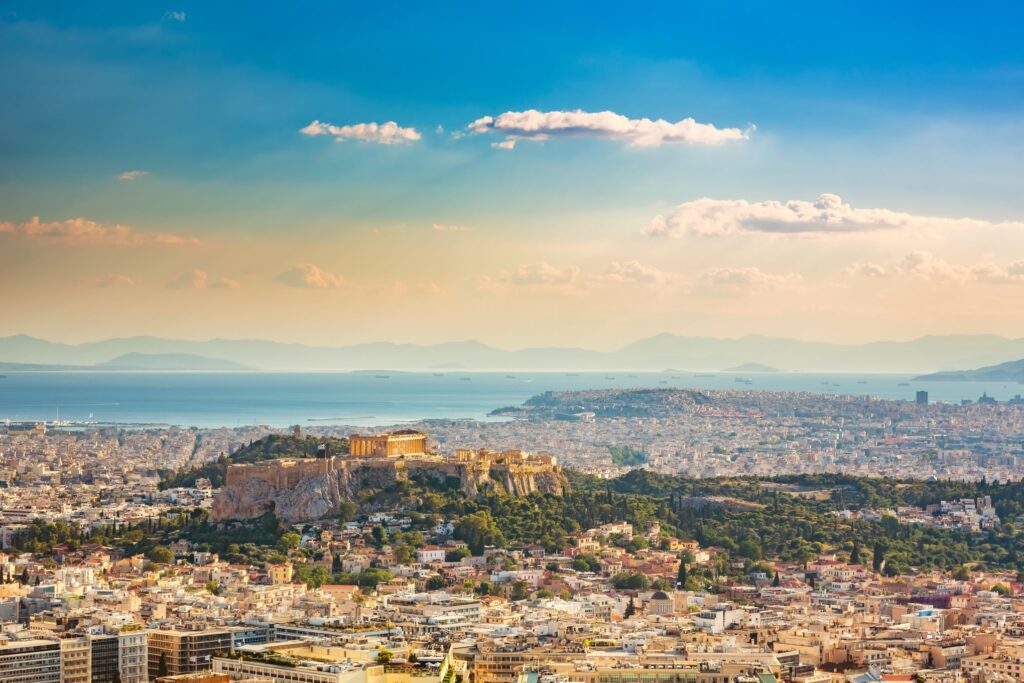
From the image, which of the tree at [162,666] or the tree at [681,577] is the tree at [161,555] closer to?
the tree at [681,577]

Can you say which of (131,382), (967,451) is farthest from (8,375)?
(967,451)

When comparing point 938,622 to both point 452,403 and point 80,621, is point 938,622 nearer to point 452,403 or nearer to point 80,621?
point 80,621

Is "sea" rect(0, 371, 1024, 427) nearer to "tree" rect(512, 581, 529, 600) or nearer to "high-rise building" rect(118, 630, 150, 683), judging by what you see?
"tree" rect(512, 581, 529, 600)

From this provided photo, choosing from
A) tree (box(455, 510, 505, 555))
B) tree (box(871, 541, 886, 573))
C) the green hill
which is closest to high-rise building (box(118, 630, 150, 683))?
tree (box(455, 510, 505, 555))

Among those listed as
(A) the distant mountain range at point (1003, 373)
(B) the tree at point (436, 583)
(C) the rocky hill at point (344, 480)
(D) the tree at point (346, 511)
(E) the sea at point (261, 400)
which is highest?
(A) the distant mountain range at point (1003, 373)

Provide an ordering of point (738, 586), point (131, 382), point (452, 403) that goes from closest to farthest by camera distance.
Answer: point (738, 586) < point (452, 403) < point (131, 382)

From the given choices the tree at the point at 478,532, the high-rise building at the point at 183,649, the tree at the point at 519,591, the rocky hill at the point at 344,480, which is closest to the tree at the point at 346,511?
the rocky hill at the point at 344,480

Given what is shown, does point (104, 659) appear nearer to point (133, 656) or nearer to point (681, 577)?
point (133, 656)
